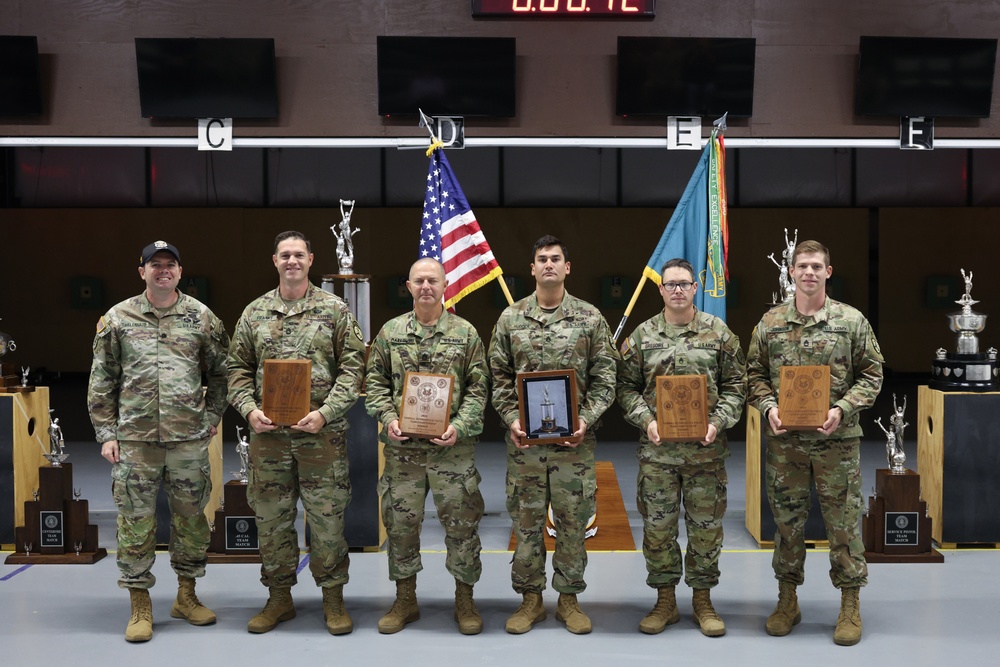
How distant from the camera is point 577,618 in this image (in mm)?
4465

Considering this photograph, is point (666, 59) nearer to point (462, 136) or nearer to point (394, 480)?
point (462, 136)

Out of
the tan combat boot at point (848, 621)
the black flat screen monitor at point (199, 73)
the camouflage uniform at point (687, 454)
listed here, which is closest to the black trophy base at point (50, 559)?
the black flat screen monitor at point (199, 73)

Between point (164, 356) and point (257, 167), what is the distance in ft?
34.9

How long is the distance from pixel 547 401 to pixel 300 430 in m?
1.13

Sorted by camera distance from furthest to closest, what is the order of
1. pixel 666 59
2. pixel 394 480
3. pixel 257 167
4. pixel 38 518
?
1. pixel 257 167
2. pixel 666 59
3. pixel 38 518
4. pixel 394 480

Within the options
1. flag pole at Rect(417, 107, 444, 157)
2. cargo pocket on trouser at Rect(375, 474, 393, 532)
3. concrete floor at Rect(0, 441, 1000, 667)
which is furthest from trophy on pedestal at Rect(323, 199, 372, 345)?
cargo pocket on trouser at Rect(375, 474, 393, 532)

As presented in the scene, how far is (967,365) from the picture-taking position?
5996mm

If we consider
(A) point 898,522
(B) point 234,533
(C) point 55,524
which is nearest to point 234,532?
(B) point 234,533

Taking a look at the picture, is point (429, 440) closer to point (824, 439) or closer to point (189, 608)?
point (189, 608)

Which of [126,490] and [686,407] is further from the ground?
[686,407]

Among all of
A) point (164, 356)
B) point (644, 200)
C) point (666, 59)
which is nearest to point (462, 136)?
point (666, 59)

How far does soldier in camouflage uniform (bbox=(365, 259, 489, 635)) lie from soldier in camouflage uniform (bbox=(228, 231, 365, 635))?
0.19 meters

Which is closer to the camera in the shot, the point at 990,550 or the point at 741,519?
the point at 990,550

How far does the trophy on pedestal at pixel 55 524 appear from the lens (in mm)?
5738
